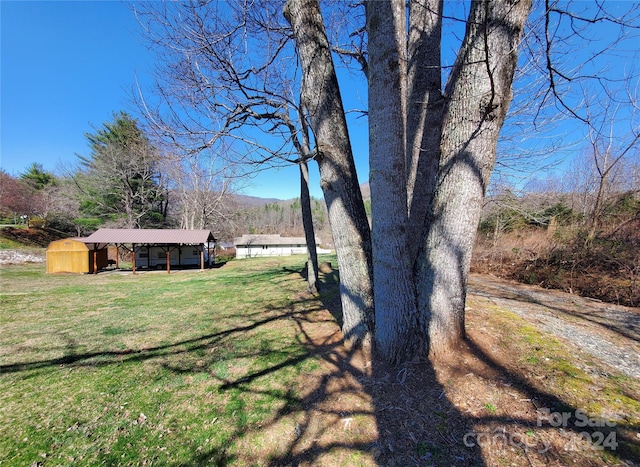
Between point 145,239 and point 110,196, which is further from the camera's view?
point 110,196

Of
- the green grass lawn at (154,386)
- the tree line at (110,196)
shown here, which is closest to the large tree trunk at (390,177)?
the green grass lawn at (154,386)

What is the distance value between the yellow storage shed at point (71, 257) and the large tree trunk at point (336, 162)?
1881cm

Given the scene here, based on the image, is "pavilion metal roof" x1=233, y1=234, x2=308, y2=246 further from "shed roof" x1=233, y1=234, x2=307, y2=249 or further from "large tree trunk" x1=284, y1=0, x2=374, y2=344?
"large tree trunk" x1=284, y1=0, x2=374, y2=344

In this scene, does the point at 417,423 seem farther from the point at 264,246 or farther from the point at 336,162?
the point at 264,246

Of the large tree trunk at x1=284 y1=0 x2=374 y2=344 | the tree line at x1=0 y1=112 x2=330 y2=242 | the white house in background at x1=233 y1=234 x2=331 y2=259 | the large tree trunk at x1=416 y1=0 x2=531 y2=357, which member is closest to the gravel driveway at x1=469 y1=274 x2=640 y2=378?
the large tree trunk at x1=416 y1=0 x2=531 y2=357

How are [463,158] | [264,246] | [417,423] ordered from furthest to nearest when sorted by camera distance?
[264,246], [463,158], [417,423]

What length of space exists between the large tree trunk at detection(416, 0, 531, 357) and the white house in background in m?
27.0

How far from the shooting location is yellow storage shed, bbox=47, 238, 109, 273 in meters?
14.2

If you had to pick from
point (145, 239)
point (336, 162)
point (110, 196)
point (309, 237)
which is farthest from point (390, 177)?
point (110, 196)

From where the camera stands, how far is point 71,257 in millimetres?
14383

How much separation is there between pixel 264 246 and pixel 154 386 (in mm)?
26589

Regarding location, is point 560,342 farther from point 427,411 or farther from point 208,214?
point 208,214

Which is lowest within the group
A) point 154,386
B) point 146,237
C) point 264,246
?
point 264,246

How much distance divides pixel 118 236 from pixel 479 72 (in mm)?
19551
